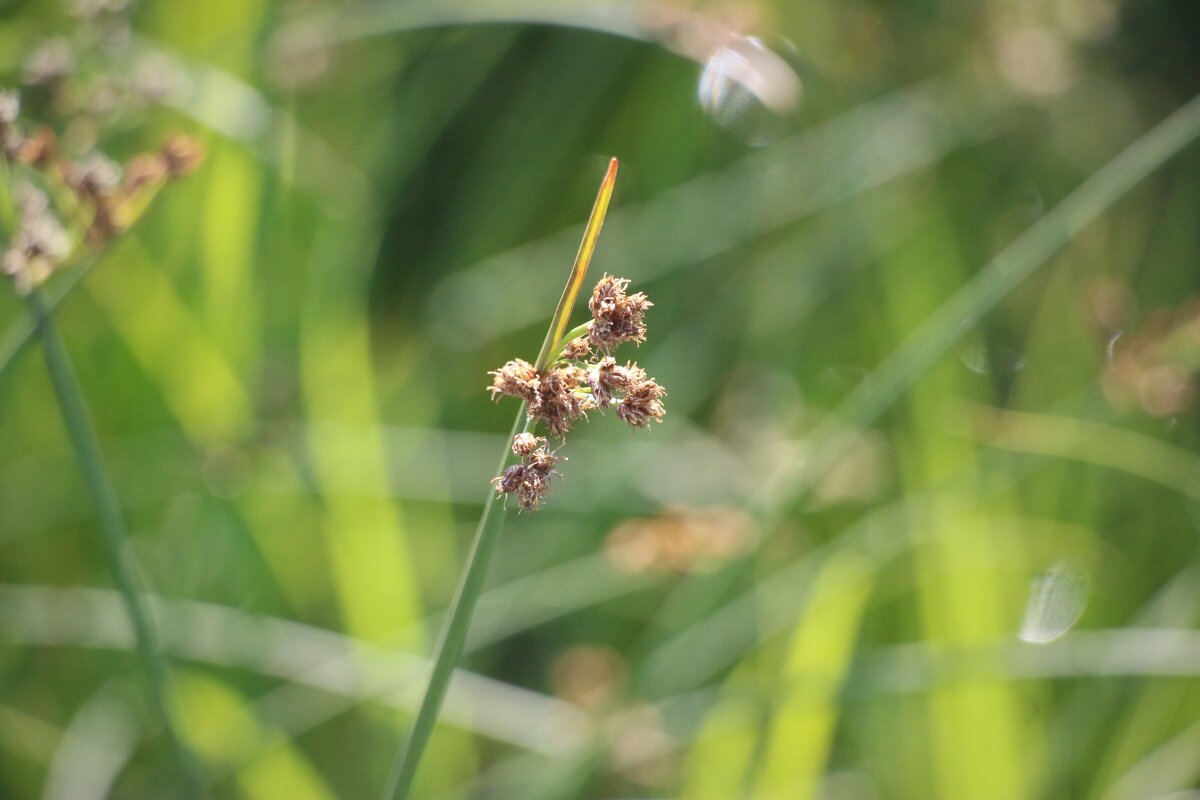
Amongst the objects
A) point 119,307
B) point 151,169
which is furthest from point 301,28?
point 151,169

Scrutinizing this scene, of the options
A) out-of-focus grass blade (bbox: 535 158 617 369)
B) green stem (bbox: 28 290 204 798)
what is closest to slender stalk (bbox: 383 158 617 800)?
out-of-focus grass blade (bbox: 535 158 617 369)

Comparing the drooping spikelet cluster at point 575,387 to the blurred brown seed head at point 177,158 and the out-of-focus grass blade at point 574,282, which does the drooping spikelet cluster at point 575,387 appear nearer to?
the out-of-focus grass blade at point 574,282

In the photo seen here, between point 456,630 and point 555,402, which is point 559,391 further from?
point 456,630

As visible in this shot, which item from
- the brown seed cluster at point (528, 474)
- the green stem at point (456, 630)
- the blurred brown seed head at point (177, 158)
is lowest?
the green stem at point (456, 630)

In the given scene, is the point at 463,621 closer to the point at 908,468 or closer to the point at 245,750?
the point at 245,750

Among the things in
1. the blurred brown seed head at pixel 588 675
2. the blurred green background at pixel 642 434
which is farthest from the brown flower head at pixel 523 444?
the blurred brown seed head at pixel 588 675

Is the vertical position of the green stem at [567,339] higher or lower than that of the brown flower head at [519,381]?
higher

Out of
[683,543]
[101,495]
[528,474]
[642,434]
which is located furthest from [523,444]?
[642,434]
